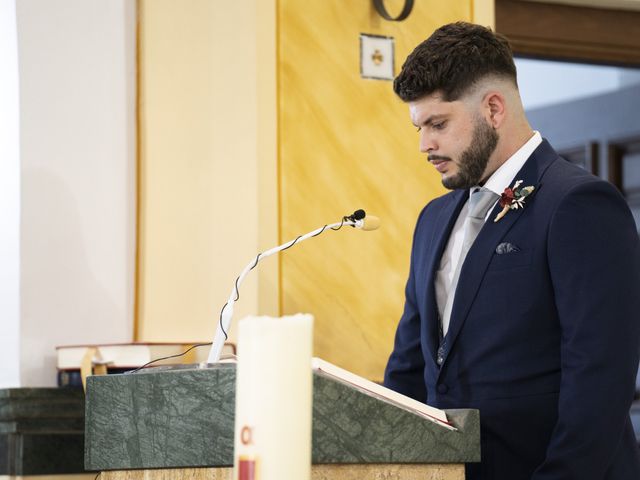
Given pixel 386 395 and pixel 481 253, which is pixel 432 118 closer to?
pixel 481 253

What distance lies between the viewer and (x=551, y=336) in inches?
85.8

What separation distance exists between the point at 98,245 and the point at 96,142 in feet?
1.03

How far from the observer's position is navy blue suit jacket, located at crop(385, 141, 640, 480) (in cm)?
207

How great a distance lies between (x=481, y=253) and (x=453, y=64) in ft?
1.29

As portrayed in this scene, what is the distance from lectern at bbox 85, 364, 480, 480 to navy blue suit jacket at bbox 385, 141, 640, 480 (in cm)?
41

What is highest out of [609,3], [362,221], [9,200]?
[609,3]

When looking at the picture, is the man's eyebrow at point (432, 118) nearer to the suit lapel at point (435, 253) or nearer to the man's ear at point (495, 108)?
the man's ear at point (495, 108)

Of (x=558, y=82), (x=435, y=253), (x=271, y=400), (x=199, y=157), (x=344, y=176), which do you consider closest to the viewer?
(x=271, y=400)

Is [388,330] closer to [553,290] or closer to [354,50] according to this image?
[354,50]

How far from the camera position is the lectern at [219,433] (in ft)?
5.47

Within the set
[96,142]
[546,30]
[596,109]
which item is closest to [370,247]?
[96,142]

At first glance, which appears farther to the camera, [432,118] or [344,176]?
[344,176]

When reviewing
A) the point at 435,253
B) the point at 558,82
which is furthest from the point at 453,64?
the point at 558,82

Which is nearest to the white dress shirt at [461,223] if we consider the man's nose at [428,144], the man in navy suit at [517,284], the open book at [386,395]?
the man in navy suit at [517,284]
